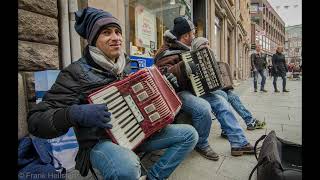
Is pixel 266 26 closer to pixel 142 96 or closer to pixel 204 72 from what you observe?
pixel 204 72

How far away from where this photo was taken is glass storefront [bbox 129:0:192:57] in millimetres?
5430

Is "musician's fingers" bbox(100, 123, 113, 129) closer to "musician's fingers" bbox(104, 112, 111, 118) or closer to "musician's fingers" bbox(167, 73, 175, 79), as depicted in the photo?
"musician's fingers" bbox(104, 112, 111, 118)

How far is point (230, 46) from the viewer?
19.2 m

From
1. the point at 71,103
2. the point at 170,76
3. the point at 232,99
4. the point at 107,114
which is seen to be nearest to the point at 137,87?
the point at 107,114

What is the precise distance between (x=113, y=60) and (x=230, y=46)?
17950mm

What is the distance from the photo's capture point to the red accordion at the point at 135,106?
1.89m

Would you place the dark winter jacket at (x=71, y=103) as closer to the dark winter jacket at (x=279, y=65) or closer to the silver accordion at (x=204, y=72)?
the silver accordion at (x=204, y=72)

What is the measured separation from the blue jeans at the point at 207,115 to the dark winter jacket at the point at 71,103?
1.26 m


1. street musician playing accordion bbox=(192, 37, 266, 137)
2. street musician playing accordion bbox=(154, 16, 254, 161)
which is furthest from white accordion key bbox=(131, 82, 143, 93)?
street musician playing accordion bbox=(192, 37, 266, 137)

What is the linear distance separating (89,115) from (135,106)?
371mm

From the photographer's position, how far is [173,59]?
126 inches
